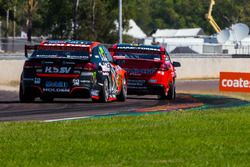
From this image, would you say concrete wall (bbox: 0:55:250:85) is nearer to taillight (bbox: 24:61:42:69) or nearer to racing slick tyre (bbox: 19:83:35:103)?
racing slick tyre (bbox: 19:83:35:103)

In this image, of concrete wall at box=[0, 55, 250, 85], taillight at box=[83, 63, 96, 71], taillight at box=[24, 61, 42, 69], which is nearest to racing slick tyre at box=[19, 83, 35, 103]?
taillight at box=[24, 61, 42, 69]

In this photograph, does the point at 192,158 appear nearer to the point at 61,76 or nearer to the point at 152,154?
the point at 152,154

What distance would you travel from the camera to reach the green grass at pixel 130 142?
432 inches

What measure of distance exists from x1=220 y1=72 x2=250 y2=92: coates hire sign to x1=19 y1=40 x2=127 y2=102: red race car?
28.6ft

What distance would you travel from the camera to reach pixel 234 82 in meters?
30.9

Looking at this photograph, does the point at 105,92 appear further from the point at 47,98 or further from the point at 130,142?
the point at 130,142

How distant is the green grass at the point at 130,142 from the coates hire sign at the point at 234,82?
1341 cm

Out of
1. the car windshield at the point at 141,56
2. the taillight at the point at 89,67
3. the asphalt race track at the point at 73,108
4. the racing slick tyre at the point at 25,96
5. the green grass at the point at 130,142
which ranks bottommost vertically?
the asphalt race track at the point at 73,108

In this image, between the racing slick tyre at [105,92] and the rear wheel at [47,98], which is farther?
the rear wheel at [47,98]

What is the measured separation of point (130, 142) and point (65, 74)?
941 cm

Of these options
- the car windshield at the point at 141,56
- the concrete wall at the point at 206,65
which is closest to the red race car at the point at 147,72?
the car windshield at the point at 141,56

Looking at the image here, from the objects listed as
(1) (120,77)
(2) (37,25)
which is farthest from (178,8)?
(1) (120,77)

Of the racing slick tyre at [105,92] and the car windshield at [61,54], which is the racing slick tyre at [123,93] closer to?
the racing slick tyre at [105,92]

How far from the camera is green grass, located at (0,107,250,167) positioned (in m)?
11.0
